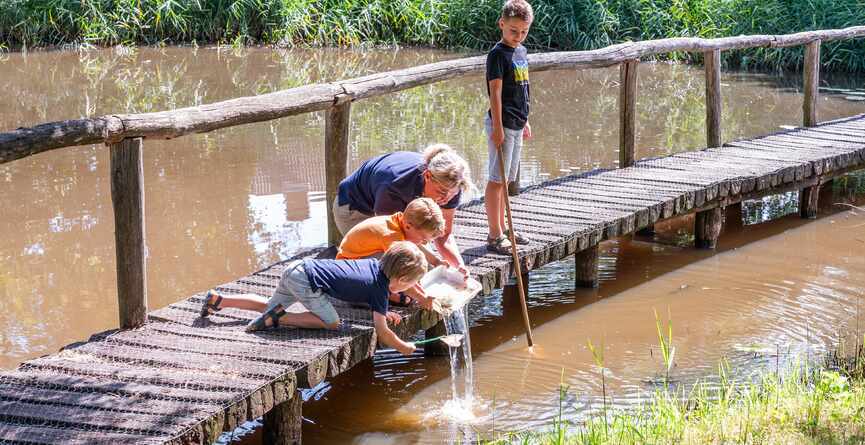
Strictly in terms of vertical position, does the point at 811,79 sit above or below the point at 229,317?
above

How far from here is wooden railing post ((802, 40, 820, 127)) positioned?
10906 mm

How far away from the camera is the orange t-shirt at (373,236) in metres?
5.46

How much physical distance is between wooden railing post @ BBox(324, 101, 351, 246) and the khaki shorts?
0.55 m

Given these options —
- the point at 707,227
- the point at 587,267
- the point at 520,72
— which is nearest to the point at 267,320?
the point at 520,72

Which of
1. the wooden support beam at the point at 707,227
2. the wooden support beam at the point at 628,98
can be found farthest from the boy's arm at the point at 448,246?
the wooden support beam at the point at 628,98

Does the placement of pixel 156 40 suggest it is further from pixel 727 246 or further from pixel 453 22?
pixel 727 246

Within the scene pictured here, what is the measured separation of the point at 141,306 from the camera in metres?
5.39

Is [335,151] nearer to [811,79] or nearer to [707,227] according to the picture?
[707,227]

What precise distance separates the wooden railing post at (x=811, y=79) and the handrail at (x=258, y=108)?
5.99ft

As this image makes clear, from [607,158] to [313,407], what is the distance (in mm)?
6646

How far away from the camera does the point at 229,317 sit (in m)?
5.51

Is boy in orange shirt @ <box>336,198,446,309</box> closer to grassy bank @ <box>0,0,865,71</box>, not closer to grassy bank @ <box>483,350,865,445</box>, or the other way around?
grassy bank @ <box>483,350,865,445</box>

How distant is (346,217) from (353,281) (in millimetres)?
879

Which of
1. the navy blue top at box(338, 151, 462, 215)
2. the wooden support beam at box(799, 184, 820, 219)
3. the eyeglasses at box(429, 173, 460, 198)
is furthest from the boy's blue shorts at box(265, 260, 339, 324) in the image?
the wooden support beam at box(799, 184, 820, 219)
